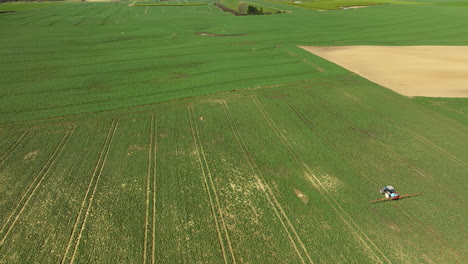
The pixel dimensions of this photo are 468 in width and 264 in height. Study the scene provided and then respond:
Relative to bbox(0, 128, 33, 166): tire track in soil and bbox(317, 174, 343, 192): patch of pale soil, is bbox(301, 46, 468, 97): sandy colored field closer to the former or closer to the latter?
bbox(317, 174, 343, 192): patch of pale soil

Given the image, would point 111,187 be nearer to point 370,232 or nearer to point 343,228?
point 343,228

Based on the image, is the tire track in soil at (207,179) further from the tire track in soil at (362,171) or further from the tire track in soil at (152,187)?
the tire track in soil at (362,171)

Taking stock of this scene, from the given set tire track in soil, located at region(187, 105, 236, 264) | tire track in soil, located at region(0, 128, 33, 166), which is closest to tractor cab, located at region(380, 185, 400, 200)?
tire track in soil, located at region(187, 105, 236, 264)

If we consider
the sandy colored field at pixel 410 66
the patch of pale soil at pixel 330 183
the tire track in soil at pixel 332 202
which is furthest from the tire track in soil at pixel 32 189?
the sandy colored field at pixel 410 66

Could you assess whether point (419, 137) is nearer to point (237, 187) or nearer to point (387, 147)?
point (387, 147)

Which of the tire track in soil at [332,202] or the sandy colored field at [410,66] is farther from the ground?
the sandy colored field at [410,66]

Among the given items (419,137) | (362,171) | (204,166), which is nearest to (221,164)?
(204,166)

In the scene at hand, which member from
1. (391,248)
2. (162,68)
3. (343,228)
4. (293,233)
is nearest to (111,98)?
(162,68)
